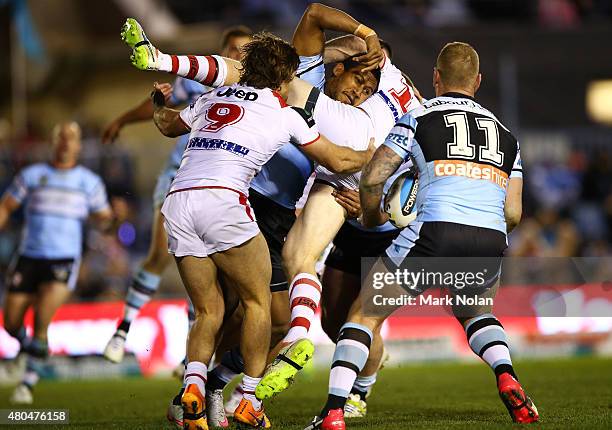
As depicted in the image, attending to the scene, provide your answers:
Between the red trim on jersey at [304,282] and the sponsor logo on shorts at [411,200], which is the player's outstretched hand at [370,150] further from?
the red trim on jersey at [304,282]

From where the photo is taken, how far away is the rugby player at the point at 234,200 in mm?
7191

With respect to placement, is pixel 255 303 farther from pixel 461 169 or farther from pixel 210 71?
pixel 210 71

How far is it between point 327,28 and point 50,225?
5.44 metres

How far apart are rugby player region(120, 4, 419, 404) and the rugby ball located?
326 millimetres

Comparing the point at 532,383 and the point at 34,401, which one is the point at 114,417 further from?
the point at 532,383

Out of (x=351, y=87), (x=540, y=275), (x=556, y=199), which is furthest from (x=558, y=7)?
(x=351, y=87)

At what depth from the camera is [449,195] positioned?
7219 mm

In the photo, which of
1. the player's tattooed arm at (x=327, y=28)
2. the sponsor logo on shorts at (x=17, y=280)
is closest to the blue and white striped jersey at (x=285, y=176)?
the player's tattooed arm at (x=327, y=28)

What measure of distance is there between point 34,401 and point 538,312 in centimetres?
Answer: 813

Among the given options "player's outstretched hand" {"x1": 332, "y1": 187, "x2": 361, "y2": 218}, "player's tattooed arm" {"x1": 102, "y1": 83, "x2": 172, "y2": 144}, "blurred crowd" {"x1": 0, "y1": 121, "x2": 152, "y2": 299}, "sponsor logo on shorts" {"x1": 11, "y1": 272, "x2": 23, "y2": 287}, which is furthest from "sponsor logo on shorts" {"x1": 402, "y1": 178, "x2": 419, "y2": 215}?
"blurred crowd" {"x1": 0, "y1": 121, "x2": 152, "y2": 299}

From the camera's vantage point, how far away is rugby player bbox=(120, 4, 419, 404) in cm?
759

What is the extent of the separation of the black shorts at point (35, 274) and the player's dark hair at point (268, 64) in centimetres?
591

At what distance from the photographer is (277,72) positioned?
7441 mm

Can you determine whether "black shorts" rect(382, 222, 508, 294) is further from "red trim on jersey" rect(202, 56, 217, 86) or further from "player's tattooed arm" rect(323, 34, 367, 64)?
"player's tattooed arm" rect(323, 34, 367, 64)
